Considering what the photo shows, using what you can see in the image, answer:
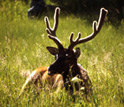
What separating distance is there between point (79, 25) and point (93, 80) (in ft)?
16.9

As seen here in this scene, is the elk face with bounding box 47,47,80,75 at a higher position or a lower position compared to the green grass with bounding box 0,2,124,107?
higher

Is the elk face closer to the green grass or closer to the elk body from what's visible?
the elk body

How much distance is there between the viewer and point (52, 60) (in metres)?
5.25

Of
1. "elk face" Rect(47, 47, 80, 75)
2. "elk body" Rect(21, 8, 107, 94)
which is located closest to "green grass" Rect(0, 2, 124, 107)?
"elk body" Rect(21, 8, 107, 94)

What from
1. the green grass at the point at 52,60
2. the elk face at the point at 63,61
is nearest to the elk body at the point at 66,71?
the elk face at the point at 63,61

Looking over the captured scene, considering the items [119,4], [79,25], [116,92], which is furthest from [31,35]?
[116,92]

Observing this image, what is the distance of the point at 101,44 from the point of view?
21.9 ft

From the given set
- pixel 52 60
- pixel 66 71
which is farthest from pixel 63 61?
pixel 52 60

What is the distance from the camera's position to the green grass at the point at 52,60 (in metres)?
3.11

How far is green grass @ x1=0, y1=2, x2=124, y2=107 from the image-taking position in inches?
123

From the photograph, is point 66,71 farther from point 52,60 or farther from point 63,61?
point 52,60

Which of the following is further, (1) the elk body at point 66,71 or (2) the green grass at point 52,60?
(1) the elk body at point 66,71

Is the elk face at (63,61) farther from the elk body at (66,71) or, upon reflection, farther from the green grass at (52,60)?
the green grass at (52,60)

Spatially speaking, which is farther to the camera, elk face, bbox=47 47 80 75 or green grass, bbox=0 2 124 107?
elk face, bbox=47 47 80 75
